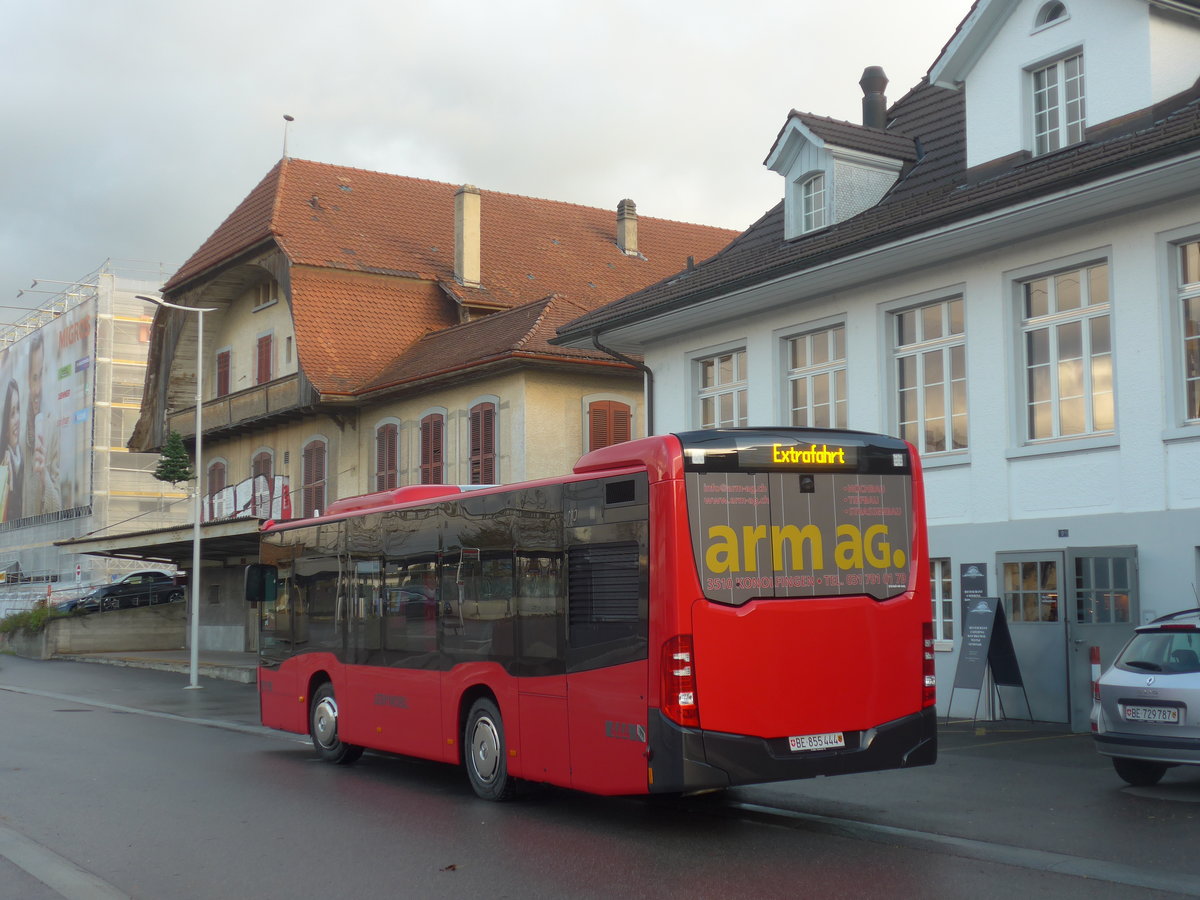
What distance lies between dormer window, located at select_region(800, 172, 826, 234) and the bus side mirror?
30.8 feet

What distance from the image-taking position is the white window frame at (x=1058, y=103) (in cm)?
1644

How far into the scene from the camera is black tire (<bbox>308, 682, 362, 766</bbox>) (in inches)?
571

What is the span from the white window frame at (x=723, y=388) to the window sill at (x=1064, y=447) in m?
5.11

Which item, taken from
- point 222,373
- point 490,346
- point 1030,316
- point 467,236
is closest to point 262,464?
point 222,373

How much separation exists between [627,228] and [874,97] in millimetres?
19243

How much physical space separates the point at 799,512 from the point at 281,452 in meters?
28.9

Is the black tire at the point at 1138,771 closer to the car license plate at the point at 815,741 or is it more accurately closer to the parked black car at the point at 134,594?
the car license plate at the point at 815,741

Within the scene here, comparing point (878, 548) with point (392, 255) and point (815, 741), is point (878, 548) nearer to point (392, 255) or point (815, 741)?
point (815, 741)

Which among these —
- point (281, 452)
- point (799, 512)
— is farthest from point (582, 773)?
point (281, 452)

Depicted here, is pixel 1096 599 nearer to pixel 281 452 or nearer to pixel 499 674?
pixel 499 674

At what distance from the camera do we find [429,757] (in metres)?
12.5

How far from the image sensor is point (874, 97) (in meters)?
24.0

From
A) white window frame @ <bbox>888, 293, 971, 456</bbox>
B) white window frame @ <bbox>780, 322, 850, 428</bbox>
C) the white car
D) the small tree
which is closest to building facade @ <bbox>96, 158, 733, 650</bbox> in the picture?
the small tree

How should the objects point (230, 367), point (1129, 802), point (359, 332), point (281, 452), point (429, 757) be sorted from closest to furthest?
point (1129, 802), point (429, 757), point (359, 332), point (281, 452), point (230, 367)
